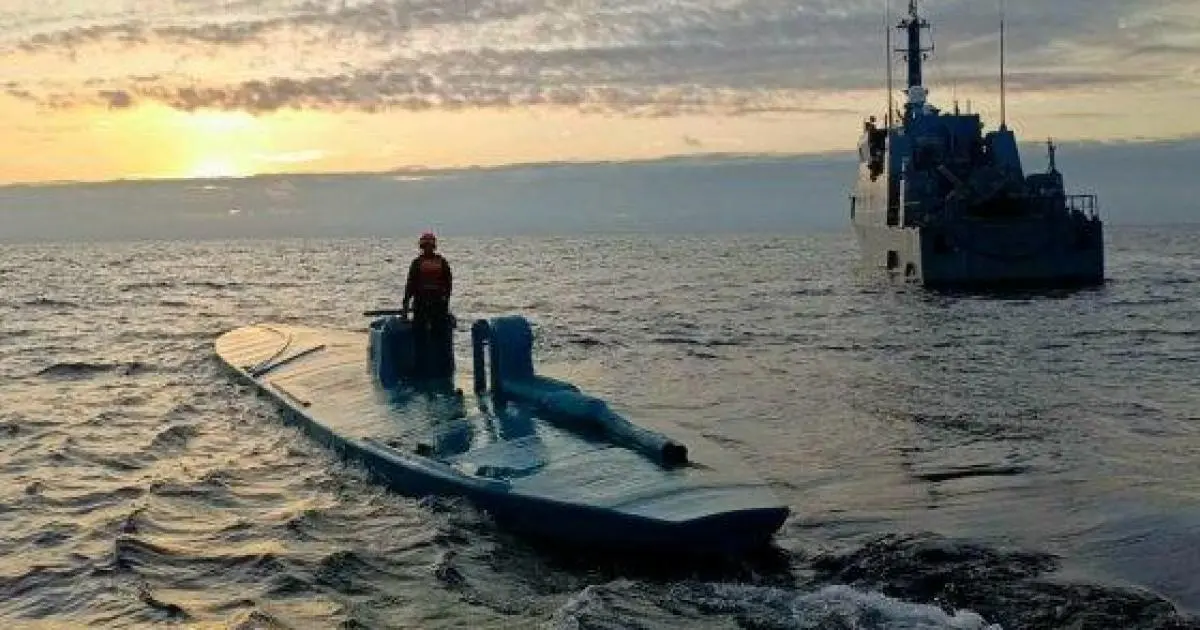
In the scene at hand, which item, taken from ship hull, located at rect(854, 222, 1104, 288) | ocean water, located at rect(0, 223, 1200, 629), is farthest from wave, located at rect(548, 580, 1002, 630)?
ship hull, located at rect(854, 222, 1104, 288)

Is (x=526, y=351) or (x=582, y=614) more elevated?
(x=526, y=351)

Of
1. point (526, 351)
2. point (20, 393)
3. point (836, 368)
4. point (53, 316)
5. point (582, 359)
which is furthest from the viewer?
point (53, 316)

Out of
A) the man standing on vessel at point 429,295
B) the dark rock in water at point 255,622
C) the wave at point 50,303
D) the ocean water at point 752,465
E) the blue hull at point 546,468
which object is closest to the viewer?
the dark rock in water at point 255,622

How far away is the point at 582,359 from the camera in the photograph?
26.6 meters

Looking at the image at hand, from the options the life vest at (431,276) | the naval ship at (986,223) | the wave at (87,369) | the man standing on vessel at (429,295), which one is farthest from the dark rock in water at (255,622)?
the naval ship at (986,223)

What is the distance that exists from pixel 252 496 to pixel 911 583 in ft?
25.5

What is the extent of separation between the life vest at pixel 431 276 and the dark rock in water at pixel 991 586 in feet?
27.1

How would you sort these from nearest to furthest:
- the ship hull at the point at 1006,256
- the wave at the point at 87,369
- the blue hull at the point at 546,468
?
the blue hull at the point at 546,468 → the wave at the point at 87,369 → the ship hull at the point at 1006,256

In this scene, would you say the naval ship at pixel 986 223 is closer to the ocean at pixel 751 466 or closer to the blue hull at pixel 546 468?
the ocean at pixel 751 466

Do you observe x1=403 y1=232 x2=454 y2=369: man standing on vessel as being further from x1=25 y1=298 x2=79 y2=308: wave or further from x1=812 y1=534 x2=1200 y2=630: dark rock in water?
x1=25 y1=298 x2=79 y2=308: wave

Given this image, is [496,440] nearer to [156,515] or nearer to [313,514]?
[313,514]

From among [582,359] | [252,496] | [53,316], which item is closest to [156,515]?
[252,496]

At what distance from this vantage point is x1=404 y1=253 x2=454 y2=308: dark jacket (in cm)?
1656

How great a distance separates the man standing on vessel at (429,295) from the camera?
→ 1655 centimetres
